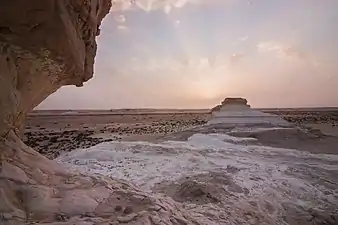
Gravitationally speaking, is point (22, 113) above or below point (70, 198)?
above

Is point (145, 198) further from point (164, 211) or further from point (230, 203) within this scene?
point (230, 203)

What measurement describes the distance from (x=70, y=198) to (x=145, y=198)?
3.05 ft

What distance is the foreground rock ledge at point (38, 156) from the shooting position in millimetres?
3186

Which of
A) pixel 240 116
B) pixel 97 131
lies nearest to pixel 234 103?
pixel 240 116

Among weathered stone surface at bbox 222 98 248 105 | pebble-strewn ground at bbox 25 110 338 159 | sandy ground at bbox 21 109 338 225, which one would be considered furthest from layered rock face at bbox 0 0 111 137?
weathered stone surface at bbox 222 98 248 105

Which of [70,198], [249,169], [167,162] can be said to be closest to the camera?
[70,198]

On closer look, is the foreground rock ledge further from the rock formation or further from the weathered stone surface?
the weathered stone surface

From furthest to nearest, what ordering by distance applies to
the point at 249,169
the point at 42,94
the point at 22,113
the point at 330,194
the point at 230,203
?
the point at 249,169 → the point at 330,194 → the point at 230,203 → the point at 42,94 → the point at 22,113

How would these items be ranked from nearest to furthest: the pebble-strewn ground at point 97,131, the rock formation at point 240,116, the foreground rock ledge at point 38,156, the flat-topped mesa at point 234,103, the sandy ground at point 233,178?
the foreground rock ledge at point 38,156 → the sandy ground at point 233,178 → the pebble-strewn ground at point 97,131 → the rock formation at point 240,116 → the flat-topped mesa at point 234,103

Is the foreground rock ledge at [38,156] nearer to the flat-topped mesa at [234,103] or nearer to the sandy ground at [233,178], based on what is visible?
the sandy ground at [233,178]

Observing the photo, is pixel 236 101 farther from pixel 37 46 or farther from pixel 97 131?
pixel 37 46

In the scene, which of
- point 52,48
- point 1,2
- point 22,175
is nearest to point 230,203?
point 22,175

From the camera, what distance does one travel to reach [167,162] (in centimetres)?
882

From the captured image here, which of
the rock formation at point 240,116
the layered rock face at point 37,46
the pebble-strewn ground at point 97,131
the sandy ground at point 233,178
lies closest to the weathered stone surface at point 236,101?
the rock formation at point 240,116
